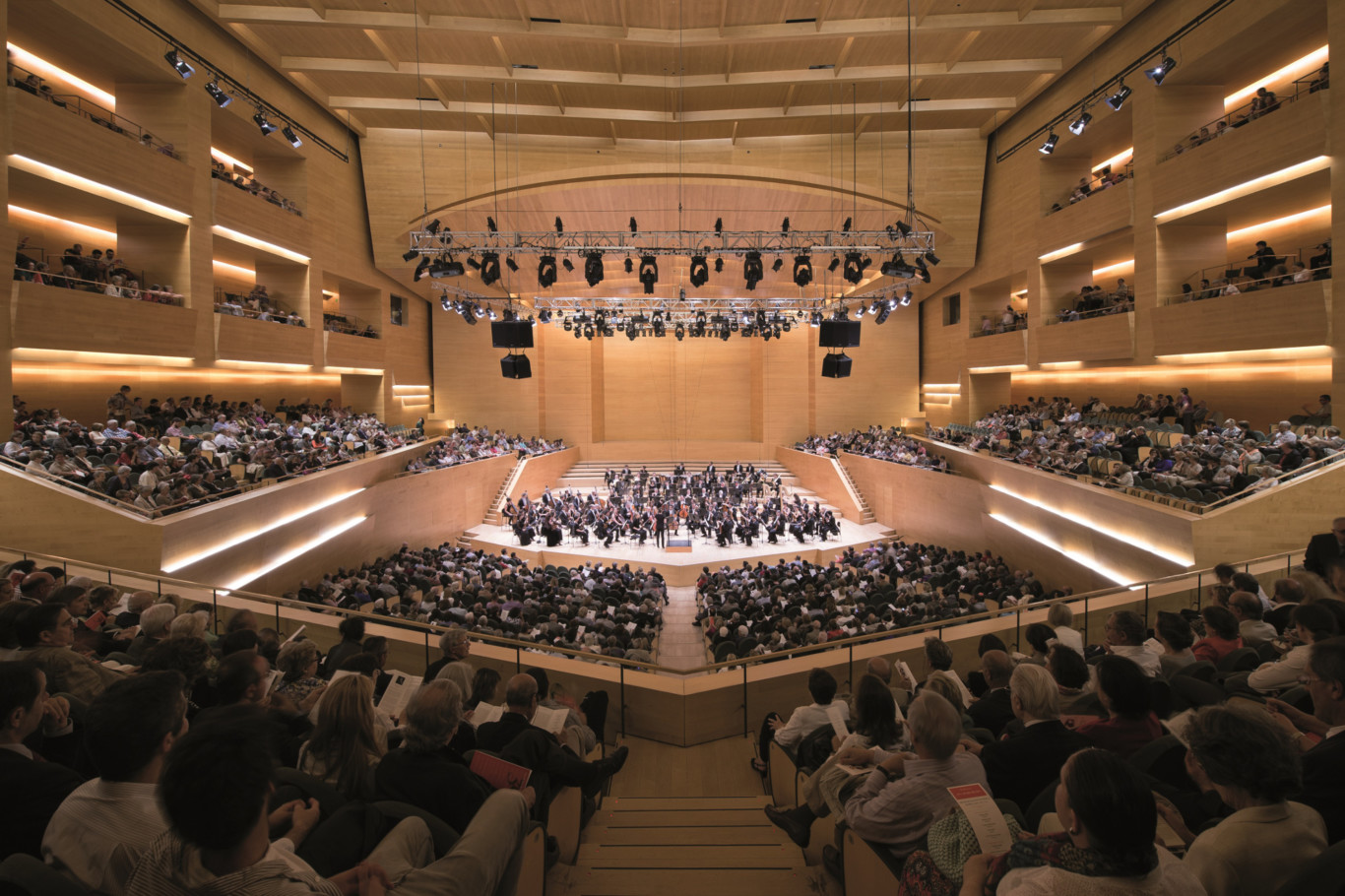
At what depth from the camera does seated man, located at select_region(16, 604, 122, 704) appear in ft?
10.1

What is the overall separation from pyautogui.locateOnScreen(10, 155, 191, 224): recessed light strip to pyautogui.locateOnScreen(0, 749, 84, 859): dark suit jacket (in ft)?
40.3

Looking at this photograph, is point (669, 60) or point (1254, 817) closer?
point (1254, 817)

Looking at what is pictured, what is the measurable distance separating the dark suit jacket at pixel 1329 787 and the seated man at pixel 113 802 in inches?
127

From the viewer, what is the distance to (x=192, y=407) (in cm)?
1326

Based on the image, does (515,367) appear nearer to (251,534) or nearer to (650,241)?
(650,241)

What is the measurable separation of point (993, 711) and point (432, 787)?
270cm

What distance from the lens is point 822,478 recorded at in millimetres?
22750

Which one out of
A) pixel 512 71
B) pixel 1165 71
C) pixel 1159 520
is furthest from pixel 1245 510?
pixel 512 71

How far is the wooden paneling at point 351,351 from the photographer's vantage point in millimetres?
17969

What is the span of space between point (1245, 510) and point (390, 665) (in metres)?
10.1

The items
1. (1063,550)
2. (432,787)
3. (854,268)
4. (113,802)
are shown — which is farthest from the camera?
(854,268)

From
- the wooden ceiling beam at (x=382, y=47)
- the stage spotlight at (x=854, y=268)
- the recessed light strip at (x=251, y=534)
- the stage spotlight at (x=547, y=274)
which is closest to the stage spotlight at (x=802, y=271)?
the stage spotlight at (x=854, y=268)

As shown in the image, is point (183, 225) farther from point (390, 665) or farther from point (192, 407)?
point (390, 665)

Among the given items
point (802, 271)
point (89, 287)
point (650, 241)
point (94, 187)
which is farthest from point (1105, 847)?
point (650, 241)
